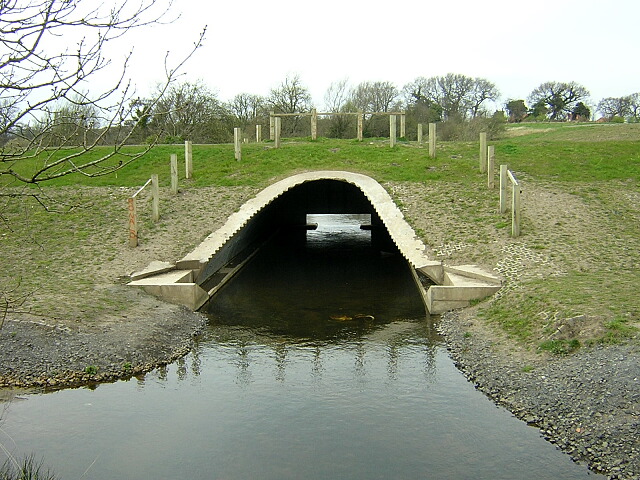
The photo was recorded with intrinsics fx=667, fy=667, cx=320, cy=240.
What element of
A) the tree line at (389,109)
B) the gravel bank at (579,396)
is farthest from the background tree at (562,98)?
the gravel bank at (579,396)

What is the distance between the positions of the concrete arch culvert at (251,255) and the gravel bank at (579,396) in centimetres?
317

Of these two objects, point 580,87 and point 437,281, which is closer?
point 437,281

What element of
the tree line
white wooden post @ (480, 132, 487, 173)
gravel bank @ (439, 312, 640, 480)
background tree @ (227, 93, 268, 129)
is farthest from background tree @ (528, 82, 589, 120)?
gravel bank @ (439, 312, 640, 480)

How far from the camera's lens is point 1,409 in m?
9.82

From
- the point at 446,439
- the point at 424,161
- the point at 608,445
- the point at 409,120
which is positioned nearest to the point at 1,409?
the point at 446,439

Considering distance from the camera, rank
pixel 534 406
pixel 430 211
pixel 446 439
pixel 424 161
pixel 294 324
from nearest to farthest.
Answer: pixel 446 439, pixel 534 406, pixel 294 324, pixel 430 211, pixel 424 161

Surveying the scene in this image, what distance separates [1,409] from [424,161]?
697 inches

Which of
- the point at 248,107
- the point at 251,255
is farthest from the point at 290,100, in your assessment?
the point at 251,255

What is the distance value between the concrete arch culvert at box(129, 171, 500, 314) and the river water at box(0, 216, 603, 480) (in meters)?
1.02

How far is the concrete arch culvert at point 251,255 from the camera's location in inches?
596

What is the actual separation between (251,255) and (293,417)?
15023 millimetres

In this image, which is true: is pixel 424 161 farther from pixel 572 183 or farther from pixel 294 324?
pixel 294 324

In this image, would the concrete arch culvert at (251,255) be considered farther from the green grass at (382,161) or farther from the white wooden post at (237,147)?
the white wooden post at (237,147)

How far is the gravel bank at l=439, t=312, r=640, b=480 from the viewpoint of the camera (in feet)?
26.5
